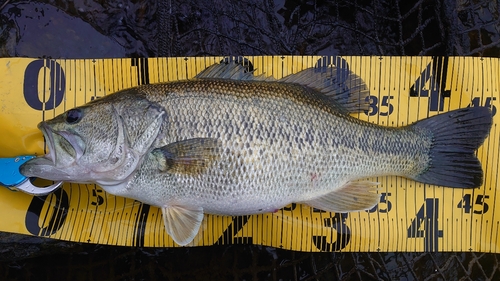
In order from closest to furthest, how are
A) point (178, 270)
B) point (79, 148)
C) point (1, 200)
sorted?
1. point (79, 148)
2. point (1, 200)
3. point (178, 270)

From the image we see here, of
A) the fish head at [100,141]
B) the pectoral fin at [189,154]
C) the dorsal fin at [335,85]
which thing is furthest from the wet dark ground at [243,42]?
the pectoral fin at [189,154]

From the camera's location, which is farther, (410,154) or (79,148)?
(410,154)

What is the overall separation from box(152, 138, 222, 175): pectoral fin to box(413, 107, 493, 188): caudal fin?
1.22 m

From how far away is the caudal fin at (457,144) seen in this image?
2.07m

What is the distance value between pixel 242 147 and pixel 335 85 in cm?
73

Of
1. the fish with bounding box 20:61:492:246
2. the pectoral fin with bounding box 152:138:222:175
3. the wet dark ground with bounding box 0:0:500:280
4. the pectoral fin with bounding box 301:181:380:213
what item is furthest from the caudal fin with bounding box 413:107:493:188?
the pectoral fin with bounding box 152:138:222:175

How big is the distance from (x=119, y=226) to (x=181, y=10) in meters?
1.49

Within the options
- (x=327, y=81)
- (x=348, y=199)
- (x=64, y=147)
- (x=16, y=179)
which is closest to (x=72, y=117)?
(x=64, y=147)

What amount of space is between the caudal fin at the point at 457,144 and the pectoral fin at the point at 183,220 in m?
1.36

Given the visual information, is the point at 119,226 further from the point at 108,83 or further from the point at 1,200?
the point at 108,83

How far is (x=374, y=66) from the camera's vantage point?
228cm

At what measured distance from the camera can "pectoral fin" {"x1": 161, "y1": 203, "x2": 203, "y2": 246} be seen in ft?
6.40

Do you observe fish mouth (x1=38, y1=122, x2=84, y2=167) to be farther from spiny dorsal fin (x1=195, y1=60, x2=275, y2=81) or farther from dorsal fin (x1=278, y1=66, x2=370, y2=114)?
dorsal fin (x1=278, y1=66, x2=370, y2=114)


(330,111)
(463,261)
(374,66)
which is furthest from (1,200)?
(463,261)
